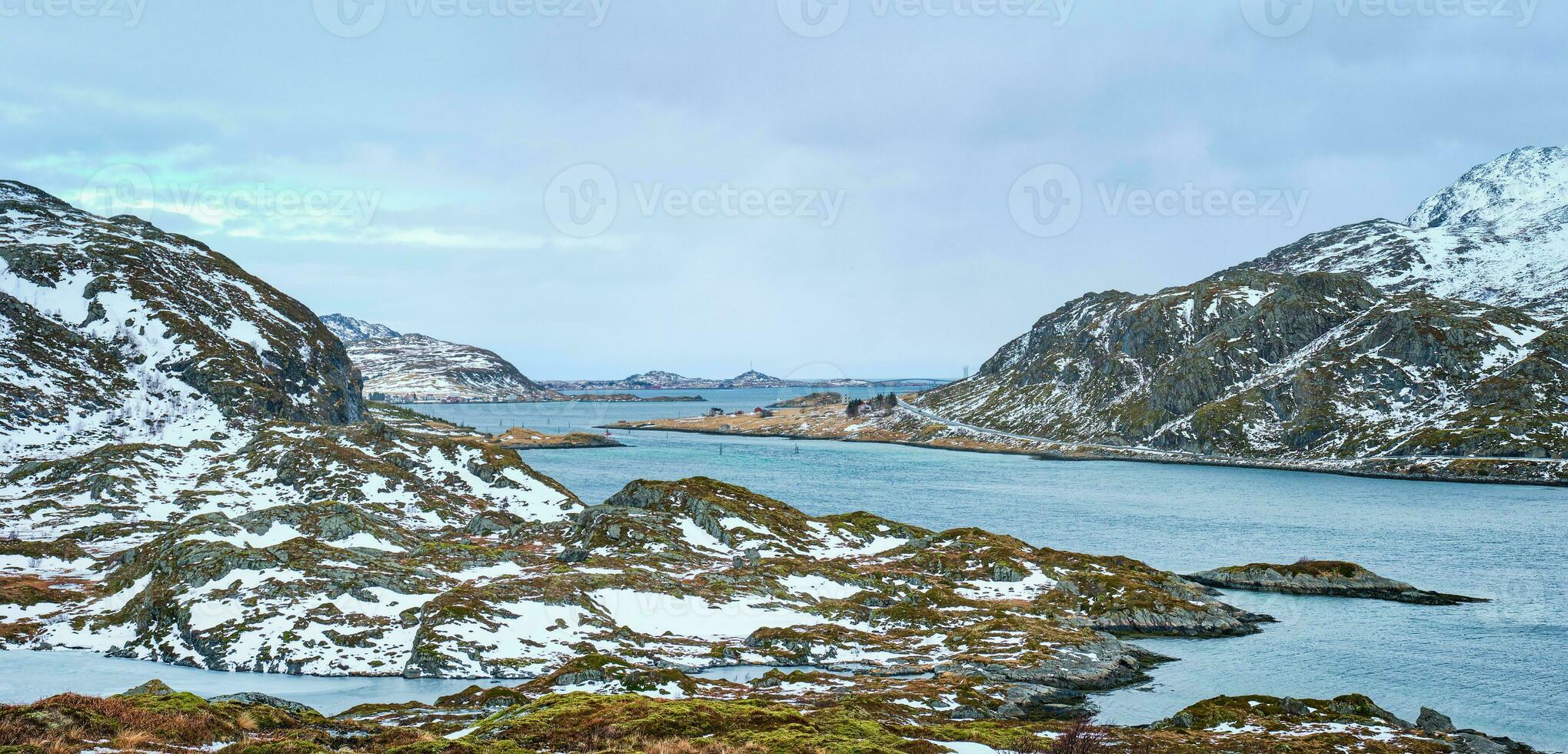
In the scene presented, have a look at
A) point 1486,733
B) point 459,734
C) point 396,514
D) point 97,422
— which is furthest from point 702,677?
point 97,422

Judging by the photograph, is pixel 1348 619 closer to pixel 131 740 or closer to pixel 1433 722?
pixel 1433 722

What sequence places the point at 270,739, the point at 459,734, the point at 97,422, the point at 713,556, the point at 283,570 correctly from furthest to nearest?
1. the point at 97,422
2. the point at 713,556
3. the point at 283,570
4. the point at 459,734
5. the point at 270,739

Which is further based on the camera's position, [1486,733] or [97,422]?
[97,422]

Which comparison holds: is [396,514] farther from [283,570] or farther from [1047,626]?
[1047,626]

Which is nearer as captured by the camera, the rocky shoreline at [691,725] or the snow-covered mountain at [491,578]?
the rocky shoreline at [691,725]

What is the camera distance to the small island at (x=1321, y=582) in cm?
10544

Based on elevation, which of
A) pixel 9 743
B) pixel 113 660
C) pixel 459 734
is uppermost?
pixel 9 743

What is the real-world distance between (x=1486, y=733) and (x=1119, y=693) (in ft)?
78.3

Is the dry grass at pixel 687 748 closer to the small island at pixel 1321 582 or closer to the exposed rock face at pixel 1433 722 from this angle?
the exposed rock face at pixel 1433 722

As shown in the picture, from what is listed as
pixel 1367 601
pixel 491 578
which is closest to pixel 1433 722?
pixel 1367 601

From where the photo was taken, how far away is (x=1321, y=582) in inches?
4370

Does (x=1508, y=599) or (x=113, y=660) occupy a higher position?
(x=1508, y=599)

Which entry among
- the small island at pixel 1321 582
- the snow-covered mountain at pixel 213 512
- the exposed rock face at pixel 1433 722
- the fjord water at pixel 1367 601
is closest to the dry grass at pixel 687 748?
the fjord water at pixel 1367 601

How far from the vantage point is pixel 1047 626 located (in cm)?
9219
